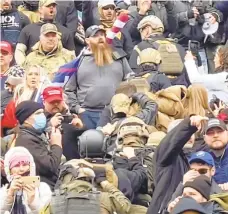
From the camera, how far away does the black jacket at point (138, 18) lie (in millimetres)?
22328

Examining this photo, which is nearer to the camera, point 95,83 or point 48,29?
point 95,83

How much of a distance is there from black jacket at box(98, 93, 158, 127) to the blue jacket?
2.36 meters

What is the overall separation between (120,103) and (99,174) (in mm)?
3371

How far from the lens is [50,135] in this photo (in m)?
16.0

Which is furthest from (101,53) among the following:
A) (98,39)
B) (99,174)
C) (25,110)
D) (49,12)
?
(99,174)

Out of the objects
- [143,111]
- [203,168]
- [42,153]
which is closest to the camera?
[203,168]

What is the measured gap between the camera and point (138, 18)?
73.9 ft

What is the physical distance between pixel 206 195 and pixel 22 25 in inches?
373

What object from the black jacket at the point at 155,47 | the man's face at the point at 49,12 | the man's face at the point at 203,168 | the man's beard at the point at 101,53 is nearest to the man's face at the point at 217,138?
the man's face at the point at 203,168

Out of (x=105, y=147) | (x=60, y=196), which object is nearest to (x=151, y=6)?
(x=105, y=147)

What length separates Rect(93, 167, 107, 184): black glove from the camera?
1408 cm

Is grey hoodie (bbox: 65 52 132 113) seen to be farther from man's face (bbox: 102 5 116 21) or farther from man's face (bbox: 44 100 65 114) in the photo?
man's face (bbox: 102 5 116 21)

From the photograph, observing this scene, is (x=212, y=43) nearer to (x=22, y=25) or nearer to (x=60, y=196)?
(x=22, y=25)

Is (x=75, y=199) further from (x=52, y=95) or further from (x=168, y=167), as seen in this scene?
(x=52, y=95)
